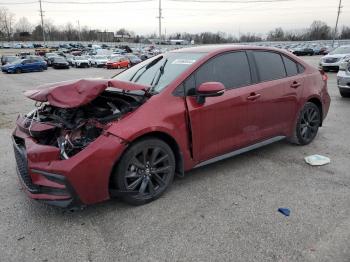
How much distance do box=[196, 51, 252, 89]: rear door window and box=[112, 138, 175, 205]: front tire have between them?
0.95 meters

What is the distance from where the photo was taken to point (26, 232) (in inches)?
125

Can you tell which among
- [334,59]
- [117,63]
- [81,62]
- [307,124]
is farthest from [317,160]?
[81,62]

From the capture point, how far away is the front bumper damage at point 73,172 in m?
3.08

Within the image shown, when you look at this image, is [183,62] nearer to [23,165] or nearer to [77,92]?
[77,92]

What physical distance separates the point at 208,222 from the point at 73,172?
1.39 meters

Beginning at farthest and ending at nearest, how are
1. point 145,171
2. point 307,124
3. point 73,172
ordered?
point 307,124, point 145,171, point 73,172

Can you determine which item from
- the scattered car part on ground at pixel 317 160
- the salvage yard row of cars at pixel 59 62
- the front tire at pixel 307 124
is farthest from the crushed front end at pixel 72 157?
the salvage yard row of cars at pixel 59 62

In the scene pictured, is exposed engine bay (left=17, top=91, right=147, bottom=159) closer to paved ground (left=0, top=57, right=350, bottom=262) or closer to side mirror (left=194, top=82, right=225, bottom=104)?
side mirror (left=194, top=82, right=225, bottom=104)

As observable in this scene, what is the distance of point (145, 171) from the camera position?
356 cm

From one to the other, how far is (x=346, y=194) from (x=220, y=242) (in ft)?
5.94

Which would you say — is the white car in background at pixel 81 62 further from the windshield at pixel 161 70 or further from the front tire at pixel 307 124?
the front tire at pixel 307 124

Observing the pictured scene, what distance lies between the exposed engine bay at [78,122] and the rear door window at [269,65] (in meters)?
1.91

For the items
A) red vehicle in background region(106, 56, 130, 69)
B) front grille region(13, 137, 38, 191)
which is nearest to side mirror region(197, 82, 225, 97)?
front grille region(13, 137, 38, 191)

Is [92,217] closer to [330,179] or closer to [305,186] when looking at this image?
[305,186]
